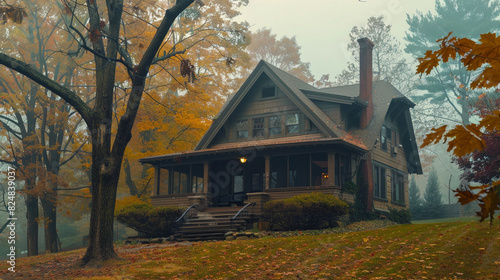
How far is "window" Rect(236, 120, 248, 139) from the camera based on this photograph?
28359 mm

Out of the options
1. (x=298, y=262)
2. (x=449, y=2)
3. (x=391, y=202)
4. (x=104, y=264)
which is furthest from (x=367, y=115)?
(x=449, y=2)

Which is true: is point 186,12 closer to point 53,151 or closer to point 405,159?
point 53,151

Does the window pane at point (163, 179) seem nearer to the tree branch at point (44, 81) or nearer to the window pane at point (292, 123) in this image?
the window pane at point (292, 123)

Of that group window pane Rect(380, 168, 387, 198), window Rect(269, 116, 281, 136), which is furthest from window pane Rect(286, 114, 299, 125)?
window pane Rect(380, 168, 387, 198)

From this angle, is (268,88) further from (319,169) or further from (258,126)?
(319,169)

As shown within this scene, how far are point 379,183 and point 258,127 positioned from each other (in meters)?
7.80

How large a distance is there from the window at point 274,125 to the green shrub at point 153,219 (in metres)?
6.98

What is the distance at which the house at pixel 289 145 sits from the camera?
24.9m

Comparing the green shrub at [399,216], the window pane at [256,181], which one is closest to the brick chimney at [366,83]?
the green shrub at [399,216]

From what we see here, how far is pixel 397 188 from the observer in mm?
31594

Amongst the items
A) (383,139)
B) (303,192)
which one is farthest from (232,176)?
(383,139)

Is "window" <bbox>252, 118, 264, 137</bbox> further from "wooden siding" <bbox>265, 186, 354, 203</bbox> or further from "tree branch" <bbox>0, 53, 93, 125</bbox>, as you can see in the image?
"tree branch" <bbox>0, 53, 93, 125</bbox>

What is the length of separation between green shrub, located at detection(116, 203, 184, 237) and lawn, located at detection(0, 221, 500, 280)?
21.5 ft

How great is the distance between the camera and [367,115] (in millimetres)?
27516
